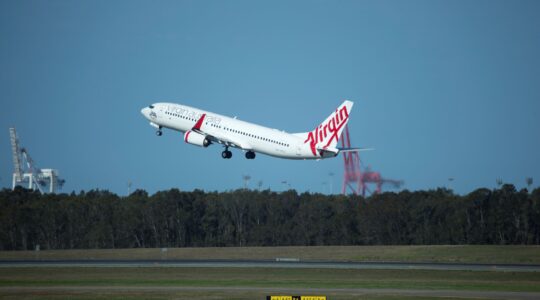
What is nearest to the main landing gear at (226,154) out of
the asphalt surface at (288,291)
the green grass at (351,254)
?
the green grass at (351,254)

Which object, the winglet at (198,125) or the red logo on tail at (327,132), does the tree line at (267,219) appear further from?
the winglet at (198,125)

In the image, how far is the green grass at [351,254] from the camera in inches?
4136

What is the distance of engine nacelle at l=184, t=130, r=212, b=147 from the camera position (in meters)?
118

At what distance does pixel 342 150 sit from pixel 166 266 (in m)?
23.3

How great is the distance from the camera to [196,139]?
389 ft

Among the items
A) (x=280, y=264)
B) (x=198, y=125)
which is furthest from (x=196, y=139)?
(x=280, y=264)

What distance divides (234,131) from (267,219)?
215ft

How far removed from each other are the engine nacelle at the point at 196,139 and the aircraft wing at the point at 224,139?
42 cm

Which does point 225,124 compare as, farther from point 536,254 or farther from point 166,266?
point 536,254

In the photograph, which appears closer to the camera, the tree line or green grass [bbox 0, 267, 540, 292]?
green grass [bbox 0, 267, 540, 292]

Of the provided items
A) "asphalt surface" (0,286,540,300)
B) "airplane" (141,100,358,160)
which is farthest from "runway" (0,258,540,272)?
"asphalt surface" (0,286,540,300)

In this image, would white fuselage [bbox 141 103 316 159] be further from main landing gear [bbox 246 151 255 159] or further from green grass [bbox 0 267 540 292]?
green grass [bbox 0 267 540 292]

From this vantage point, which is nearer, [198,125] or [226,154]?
[226,154]

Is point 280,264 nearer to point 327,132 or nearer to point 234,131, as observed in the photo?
point 327,132
